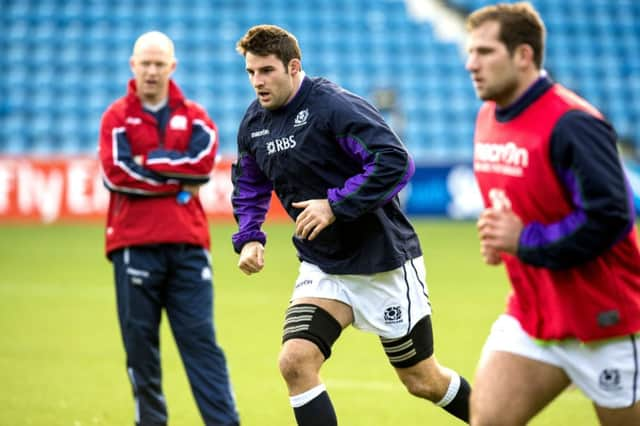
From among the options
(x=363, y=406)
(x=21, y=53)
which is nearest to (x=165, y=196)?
(x=363, y=406)

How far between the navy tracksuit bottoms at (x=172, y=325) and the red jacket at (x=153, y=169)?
11 cm

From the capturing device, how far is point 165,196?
6.43 meters

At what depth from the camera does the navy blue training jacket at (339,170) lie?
5.28 metres

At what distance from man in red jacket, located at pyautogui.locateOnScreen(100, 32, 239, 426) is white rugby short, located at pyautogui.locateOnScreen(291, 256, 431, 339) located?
3.42ft

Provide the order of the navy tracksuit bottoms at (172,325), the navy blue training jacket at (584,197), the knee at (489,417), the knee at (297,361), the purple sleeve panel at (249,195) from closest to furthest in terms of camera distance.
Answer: the navy blue training jacket at (584,197) < the knee at (489,417) < the knee at (297,361) < the purple sleeve panel at (249,195) < the navy tracksuit bottoms at (172,325)

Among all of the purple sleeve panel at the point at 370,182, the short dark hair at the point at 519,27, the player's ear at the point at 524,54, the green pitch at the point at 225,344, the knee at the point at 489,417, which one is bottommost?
the green pitch at the point at 225,344

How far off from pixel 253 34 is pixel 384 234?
48.7 inches

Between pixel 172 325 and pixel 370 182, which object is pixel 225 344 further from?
pixel 370 182

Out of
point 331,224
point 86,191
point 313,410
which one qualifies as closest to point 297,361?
point 313,410

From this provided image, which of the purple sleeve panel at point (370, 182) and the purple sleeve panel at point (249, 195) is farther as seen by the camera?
the purple sleeve panel at point (249, 195)

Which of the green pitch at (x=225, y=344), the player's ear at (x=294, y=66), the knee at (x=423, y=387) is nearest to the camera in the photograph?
the player's ear at (x=294, y=66)

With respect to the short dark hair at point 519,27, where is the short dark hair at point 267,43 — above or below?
below

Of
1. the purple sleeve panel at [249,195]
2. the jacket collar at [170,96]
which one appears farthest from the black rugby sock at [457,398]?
the jacket collar at [170,96]

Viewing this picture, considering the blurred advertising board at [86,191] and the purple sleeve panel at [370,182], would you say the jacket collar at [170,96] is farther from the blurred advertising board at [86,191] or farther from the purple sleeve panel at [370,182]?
the blurred advertising board at [86,191]
